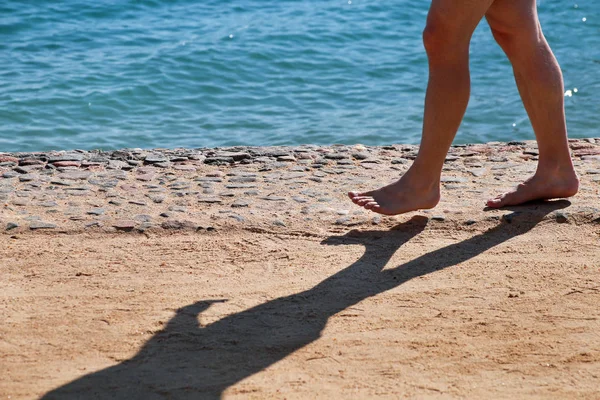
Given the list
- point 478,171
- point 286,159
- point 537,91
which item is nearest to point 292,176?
point 286,159

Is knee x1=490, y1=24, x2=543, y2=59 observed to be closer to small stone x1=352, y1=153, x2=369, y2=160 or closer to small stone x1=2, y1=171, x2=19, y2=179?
small stone x1=352, y1=153, x2=369, y2=160

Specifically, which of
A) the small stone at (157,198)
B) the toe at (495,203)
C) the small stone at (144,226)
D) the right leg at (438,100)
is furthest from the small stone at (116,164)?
the toe at (495,203)

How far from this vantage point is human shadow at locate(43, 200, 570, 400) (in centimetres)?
230

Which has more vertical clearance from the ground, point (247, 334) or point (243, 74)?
point (247, 334)

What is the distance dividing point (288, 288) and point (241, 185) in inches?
52.2

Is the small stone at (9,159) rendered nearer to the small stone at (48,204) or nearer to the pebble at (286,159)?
the small stone at (48,204)

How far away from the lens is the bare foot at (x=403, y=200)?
3.42 meters

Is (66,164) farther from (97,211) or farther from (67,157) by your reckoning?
(97,211)

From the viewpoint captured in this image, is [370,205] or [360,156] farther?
[360,156]

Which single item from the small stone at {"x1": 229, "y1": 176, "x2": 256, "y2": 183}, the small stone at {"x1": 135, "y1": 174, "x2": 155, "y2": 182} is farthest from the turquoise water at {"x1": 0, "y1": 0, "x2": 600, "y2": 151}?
the small stone at {"x1": 229, "y1": 176, "x2": 256, "y2": 183}

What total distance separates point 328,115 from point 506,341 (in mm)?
5842

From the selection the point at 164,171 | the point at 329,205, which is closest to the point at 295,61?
the point at 164,171

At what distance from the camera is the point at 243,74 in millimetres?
9680

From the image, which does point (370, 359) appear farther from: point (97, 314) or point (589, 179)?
point (589, 179)
